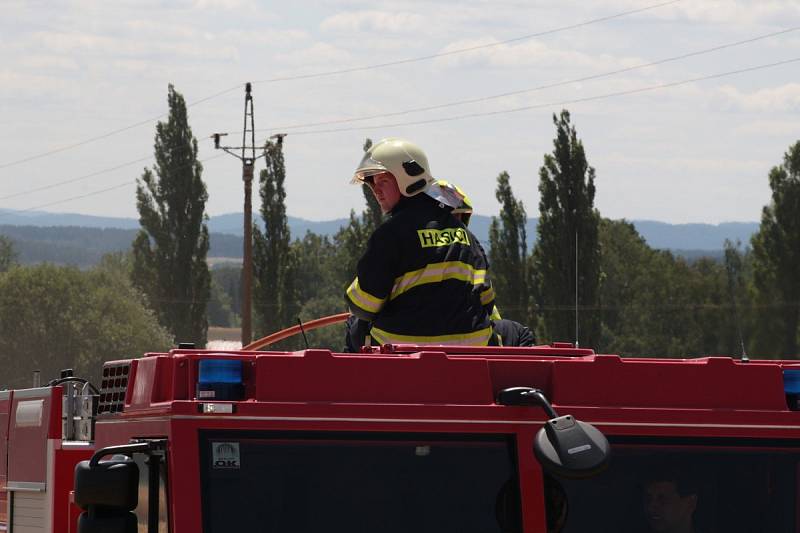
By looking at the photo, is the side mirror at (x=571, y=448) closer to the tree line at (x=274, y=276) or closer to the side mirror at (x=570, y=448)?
the side mirror at (x=570, y=448)

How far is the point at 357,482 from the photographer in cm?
421

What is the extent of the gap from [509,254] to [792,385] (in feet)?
204

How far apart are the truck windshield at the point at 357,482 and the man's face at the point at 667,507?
1.37 ft

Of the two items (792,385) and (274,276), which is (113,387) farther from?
(274,276)

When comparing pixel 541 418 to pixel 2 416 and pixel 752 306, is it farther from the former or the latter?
pixel 752 306

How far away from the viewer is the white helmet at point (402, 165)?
6027mm

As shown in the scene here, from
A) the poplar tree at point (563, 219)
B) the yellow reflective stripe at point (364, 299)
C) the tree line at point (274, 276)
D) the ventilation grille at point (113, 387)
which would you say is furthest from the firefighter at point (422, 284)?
the poplar tree at point (563, 219)

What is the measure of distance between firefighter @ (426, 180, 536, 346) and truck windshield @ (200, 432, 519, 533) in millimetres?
1808

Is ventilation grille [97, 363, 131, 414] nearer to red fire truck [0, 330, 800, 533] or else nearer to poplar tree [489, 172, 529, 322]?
Result: red fire truck [0, 330, 800, 533]

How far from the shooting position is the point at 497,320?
6363 mm

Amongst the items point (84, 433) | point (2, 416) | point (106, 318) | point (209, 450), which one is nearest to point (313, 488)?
point (209, 450)

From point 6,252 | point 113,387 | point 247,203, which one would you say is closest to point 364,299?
point 113,387

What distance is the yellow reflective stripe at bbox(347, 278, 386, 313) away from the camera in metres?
5.57

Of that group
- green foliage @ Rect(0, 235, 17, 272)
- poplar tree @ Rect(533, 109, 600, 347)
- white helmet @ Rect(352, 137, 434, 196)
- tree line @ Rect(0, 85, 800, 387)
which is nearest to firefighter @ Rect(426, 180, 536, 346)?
white helmet @ Rect(352, 137, 434, 196)
